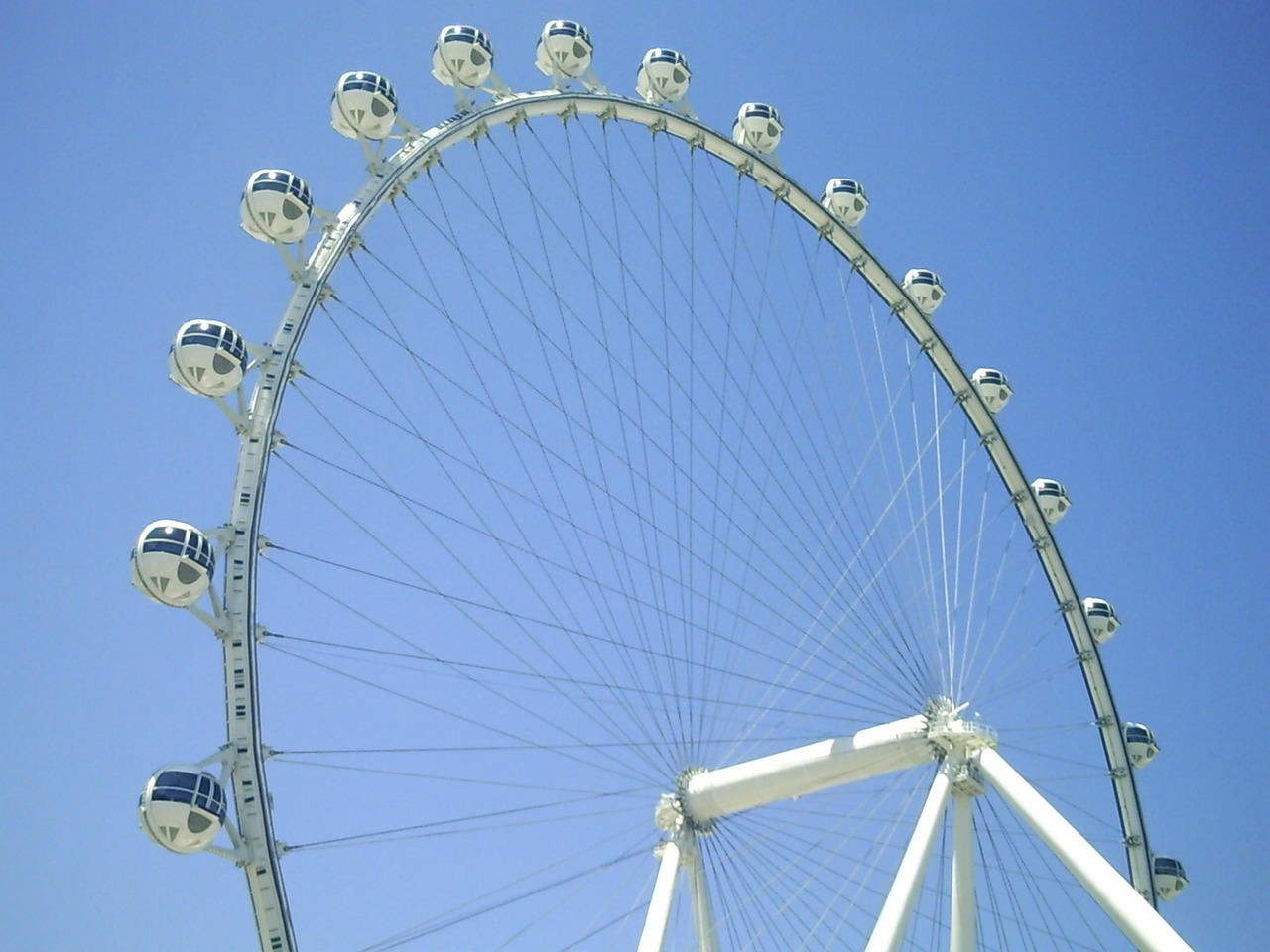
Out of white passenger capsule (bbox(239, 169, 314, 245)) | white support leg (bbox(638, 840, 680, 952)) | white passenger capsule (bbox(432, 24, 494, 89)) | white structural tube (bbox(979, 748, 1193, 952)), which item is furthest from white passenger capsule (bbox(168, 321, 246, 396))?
white structural tube (bbox(979, 748, 1193, 952))

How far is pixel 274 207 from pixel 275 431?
9.32 feet

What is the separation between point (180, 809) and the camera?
13.3 metres

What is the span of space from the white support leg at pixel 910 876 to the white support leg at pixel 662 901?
107 inches

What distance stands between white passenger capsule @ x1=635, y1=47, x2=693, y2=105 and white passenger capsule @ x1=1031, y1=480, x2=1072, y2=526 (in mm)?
10127

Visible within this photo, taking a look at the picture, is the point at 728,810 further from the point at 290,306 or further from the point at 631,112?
the point at 631,112

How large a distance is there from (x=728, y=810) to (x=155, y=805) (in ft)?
29.0

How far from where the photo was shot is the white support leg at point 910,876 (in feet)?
56.9

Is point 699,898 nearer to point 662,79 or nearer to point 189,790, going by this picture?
point 189,790

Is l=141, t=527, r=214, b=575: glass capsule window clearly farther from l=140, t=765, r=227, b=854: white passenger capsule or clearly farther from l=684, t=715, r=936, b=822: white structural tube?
l=684, t=715, r=936, b=822: white structural tube

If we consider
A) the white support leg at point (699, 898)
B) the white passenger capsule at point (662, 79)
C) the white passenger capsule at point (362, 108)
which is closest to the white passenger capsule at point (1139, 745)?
the white support leg at point (699, 898)

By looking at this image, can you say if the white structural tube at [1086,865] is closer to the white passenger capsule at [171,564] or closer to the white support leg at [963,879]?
the white support leg at [963,879]

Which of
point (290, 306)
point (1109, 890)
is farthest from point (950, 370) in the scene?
point (290, 306)

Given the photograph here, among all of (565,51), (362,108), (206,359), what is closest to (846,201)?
(565,51)

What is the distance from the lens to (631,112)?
924 inches
